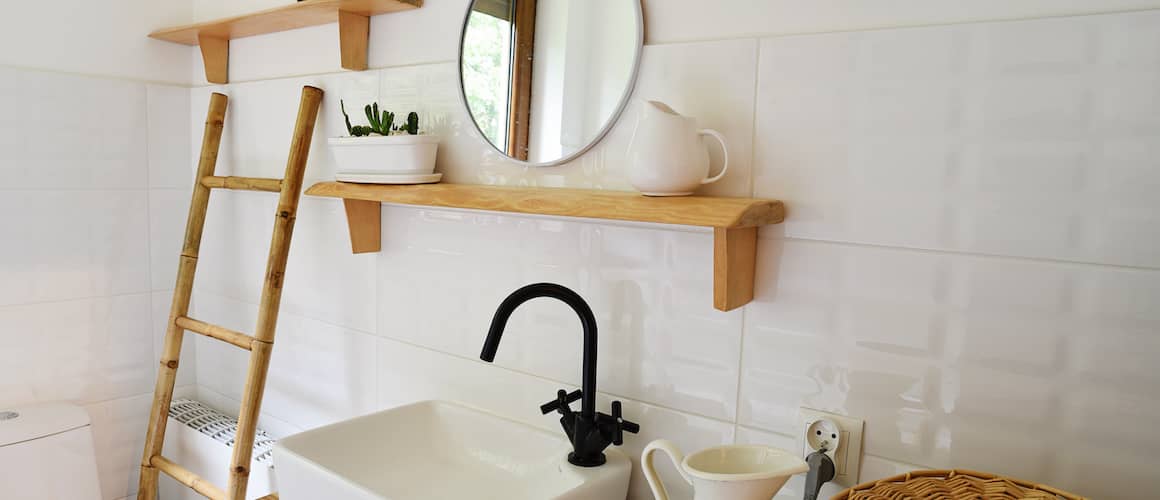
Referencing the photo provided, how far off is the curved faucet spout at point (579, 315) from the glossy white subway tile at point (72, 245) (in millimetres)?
1289

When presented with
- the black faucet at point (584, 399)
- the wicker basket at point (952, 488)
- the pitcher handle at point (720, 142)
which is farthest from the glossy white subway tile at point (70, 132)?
the wicker basket at point (952, 488)

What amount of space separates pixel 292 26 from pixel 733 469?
1.31 m

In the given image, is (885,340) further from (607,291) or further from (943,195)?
(607,291)

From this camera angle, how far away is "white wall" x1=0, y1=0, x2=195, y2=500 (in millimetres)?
1690

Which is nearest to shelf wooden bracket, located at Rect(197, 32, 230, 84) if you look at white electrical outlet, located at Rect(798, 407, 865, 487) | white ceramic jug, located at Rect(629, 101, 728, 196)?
white ceramic jug, located at Rect(629, 101, 728, 196)

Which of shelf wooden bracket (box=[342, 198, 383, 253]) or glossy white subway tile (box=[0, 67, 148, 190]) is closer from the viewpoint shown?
shelf wooden bracket (box=[342, 198, 383, 253])

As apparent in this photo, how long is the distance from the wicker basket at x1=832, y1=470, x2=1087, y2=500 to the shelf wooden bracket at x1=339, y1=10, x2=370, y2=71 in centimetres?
120

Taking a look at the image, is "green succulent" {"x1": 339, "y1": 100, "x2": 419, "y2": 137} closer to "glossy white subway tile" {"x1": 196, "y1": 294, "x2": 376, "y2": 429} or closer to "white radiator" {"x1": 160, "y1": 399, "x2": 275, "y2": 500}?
"glossy white subway tile" {"x1": 196, "y1": 294, "x2": 376, "y2": 429}

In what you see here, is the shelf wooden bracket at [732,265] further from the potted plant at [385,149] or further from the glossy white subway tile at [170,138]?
the glossy white subway tile at [170,138]

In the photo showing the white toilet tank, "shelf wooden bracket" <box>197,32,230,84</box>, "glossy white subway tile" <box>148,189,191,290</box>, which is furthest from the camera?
"glossy white subway tile" <box>148,189,191,290</box>

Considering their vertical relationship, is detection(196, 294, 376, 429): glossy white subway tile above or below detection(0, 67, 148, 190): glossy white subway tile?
below

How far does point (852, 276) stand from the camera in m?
0.95

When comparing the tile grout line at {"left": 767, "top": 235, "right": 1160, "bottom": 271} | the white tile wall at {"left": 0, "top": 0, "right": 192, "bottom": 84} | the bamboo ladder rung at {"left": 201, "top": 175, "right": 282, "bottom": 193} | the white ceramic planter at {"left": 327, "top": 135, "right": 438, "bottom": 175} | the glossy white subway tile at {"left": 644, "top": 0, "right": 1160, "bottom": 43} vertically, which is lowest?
the tile grout line at {"left": 767, "top": 235, "right": 1160, "bottom": 271}

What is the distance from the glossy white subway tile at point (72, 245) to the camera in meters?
1.69
